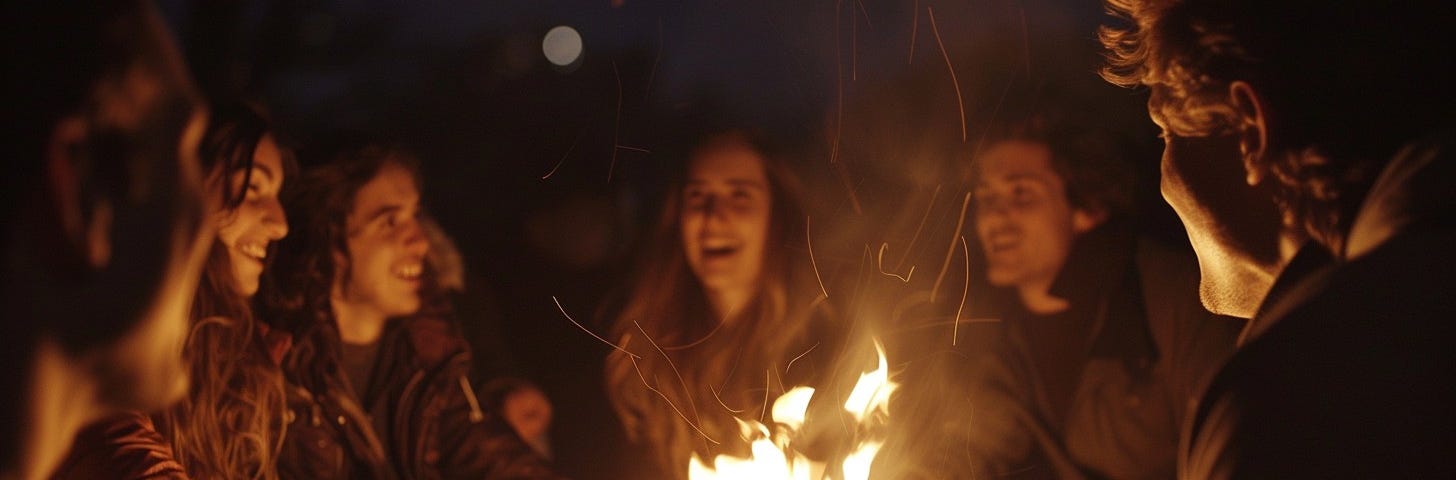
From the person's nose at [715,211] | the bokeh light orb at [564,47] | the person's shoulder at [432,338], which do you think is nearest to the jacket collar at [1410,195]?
the person's nose at [715,211]

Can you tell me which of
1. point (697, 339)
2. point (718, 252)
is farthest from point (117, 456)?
point (718, 252)

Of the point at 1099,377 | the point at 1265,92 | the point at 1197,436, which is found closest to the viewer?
the point at 1197,436

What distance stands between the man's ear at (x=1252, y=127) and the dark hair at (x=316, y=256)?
222 cm

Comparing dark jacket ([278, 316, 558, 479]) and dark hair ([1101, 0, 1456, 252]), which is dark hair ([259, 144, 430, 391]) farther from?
dark hair ([1101, 0, 1456, 252])

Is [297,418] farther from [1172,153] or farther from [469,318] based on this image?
[1172,153]

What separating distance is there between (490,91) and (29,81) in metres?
1.79

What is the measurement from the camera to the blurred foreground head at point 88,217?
1485mm

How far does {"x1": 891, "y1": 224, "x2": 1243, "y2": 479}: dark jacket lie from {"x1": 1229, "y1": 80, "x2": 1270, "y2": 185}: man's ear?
2.53 feet

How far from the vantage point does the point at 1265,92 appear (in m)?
2.15

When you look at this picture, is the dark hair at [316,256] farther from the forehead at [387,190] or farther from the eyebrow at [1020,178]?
the eyebrow at [1020,178]

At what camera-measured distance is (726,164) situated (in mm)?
3135

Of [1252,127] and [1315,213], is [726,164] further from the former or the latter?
[1315,213]

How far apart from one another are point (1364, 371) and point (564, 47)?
2293 millimetres

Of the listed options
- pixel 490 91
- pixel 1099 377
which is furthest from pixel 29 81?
pixel 1099 377
